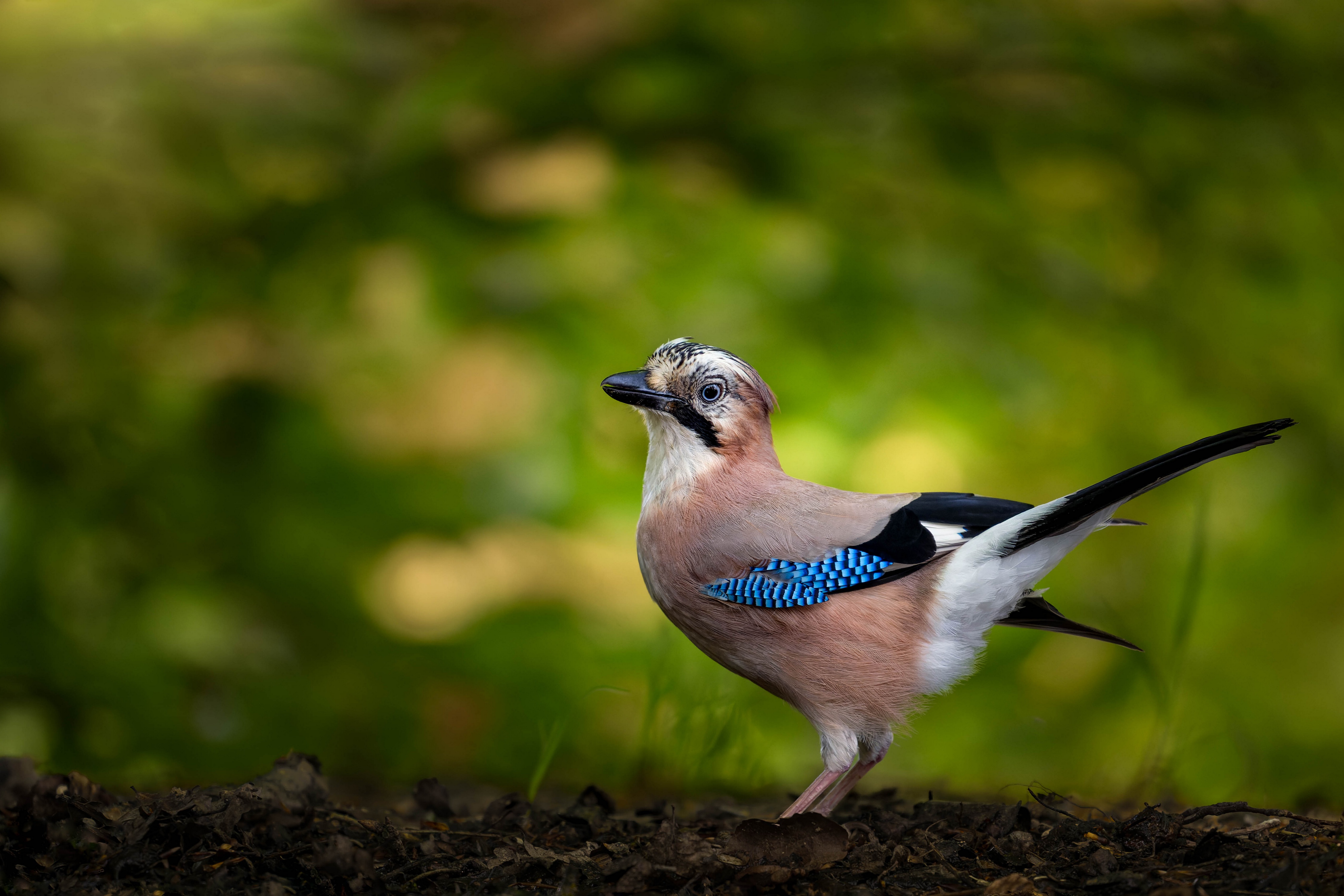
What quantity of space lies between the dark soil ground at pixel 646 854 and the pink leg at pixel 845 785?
21 centimetres

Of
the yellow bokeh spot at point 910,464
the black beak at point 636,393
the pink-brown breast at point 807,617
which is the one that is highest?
the yellow bokeh spot at point 910,464

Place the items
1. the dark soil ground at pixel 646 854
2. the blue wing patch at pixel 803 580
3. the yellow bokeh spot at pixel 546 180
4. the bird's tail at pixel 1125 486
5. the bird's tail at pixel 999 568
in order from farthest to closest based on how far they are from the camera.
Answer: the yellow bokeh spot at pixel 546 180
the blue wing patch at pixel 803 580
the bird's tail at pixel 999 568
the bird's tail at pixel 1125 486
the dark soil ground at pixel 646 854

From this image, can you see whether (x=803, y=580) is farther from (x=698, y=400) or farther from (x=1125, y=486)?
(x=1125, y=486)

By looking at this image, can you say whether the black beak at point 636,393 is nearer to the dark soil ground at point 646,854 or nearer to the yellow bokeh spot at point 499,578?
the dark soil ground at point 646,854

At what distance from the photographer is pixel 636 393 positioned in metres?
3.39

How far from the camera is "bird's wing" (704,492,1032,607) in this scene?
3.02 metres

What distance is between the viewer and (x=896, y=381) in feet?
16.2

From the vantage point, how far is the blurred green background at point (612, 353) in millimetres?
4836

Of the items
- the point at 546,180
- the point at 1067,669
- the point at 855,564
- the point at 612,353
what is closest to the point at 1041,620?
the point at 855,564

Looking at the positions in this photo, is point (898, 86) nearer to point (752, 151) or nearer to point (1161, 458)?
point (752, 151)

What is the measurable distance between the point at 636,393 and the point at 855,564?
2.87 feet

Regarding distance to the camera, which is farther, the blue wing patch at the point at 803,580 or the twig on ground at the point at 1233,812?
the blue wing patch at the point at 803,580

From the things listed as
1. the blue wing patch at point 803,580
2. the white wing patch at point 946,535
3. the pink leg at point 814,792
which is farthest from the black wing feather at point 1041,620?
the pink leg at point 814,792

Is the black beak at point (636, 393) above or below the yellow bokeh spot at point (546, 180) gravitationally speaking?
below
